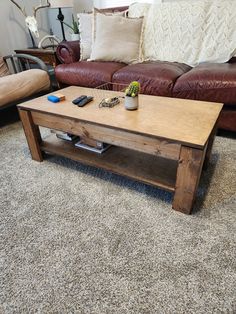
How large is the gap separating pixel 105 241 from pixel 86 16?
7.42 ft

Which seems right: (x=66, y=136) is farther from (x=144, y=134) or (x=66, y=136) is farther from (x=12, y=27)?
(x=12, y=27)

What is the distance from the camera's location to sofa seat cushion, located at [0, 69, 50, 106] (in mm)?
1930

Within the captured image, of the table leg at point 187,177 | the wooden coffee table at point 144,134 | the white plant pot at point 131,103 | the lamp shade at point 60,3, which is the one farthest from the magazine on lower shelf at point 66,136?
the lamp shade at point 60,3

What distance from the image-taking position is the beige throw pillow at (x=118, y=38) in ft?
7.05

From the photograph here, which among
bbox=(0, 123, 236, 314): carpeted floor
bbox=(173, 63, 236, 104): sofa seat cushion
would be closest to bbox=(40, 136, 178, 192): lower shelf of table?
bbox=(0, 123, 236, 314): carpeted floor

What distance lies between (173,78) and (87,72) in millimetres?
797

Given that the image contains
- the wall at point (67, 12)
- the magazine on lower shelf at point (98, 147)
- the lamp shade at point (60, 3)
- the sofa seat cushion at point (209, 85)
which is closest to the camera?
the magazine on lower shelf at point (98, 147)

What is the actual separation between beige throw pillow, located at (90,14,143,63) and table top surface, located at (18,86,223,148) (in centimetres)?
94

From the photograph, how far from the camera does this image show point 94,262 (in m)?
0.89

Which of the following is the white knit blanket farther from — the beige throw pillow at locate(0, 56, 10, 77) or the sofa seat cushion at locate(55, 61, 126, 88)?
the beige throw pillow at locate(0, 56, 10, 77)

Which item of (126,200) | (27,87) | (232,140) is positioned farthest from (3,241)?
(232,140)

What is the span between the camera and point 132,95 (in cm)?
117

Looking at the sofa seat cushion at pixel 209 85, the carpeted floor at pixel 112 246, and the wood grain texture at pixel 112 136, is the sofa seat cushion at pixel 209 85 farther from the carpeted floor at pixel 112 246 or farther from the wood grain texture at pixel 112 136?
the wood grain texture at pixel 112 136

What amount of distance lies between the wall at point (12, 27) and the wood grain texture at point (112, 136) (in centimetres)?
220
